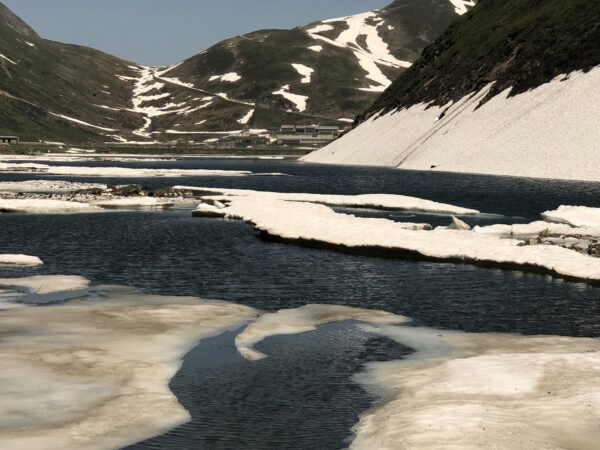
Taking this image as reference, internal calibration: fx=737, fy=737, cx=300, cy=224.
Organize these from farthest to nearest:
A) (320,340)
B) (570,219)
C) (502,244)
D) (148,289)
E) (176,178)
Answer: (176,178) → (570,219) → (502,244) → (148,289) → (320,340)

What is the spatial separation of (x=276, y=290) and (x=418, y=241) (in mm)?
14769

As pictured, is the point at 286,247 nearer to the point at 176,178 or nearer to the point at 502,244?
the point at 502,244

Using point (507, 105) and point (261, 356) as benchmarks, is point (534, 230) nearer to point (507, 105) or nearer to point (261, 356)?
point (261, 356)

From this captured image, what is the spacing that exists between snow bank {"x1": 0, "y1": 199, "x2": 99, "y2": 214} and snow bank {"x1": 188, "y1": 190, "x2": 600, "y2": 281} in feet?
63.5

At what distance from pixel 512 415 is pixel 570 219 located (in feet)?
149

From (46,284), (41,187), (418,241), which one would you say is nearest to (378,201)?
(418,241)

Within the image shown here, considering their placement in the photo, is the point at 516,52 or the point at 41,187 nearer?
the point at 41,187

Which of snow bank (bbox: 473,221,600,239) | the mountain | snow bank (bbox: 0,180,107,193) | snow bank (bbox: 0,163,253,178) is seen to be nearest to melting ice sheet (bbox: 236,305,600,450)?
snow bank (bbox: 473,221,600,239)

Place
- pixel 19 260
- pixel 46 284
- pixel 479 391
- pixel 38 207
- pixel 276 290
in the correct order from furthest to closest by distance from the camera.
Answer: pixel 38 207 < pixel 19 260 < pixel 276 290 < pixel 46 284 < pixel 479 391

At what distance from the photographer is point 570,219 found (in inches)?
2365

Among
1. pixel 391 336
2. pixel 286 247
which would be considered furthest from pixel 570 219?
pixel 391 336

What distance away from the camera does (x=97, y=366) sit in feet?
73.5

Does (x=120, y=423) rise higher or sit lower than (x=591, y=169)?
lower

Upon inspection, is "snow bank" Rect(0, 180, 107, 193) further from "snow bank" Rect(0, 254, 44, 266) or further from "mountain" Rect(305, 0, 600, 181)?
"mountain" Rect(305, 0, 600, 181)
